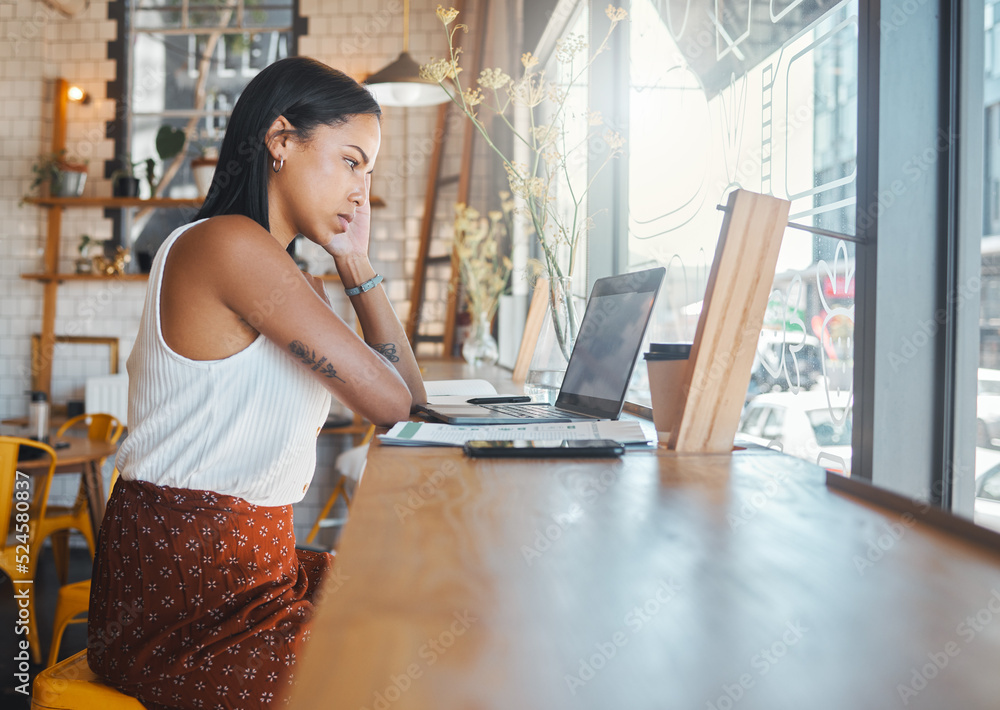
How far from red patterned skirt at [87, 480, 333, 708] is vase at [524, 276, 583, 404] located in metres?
0.77

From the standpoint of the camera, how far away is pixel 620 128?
2.58 m

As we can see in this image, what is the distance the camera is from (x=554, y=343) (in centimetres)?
176

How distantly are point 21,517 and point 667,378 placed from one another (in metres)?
3.43

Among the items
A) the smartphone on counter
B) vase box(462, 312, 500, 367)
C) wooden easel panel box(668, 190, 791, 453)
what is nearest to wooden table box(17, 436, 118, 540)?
vase box(462, 312, 500, 367)

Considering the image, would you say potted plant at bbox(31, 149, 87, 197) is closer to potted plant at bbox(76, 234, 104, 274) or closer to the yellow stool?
potted plant at bbox(76, 234, 104, 274)

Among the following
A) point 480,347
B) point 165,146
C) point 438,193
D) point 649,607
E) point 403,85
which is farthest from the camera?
point 438,193

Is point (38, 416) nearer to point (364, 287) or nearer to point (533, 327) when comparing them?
point (533, 327)

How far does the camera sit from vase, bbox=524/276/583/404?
1651 mm

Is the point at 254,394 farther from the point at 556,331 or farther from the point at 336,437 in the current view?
the point at 336,437

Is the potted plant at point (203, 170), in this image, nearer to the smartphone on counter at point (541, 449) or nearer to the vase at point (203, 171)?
the vase at point (203, 171)

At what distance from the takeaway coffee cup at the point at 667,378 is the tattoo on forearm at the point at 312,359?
0.52 meters

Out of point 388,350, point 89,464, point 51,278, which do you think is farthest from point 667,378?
point 51,278

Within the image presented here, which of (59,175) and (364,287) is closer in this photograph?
(364,287)

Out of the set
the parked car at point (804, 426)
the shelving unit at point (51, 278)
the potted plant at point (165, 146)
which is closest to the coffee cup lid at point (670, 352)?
the parked car at point (804, 426)
